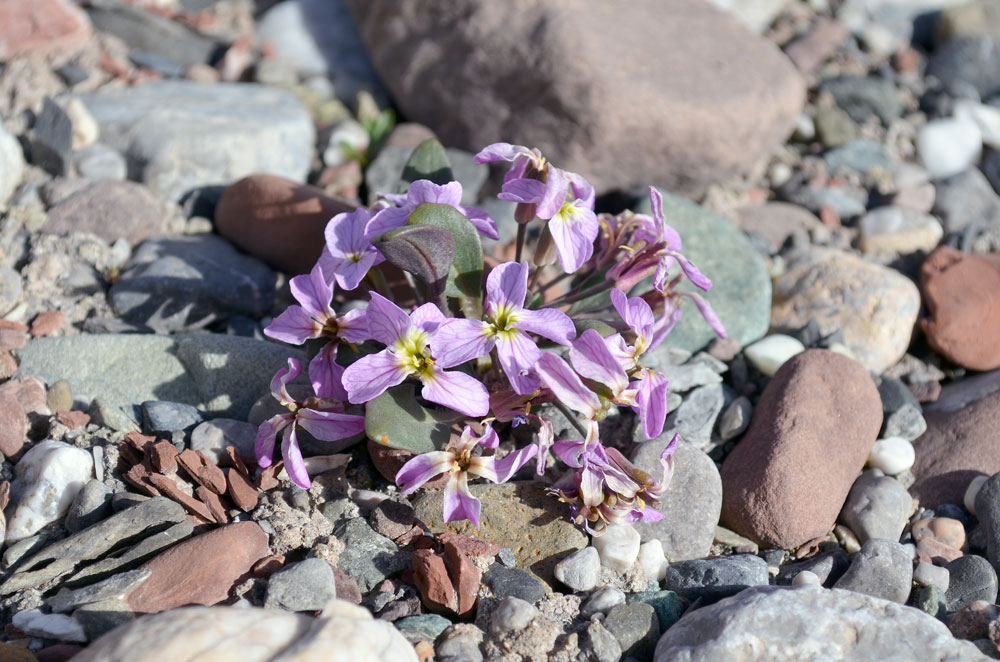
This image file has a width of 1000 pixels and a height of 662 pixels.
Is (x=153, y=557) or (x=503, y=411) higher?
(x=503, y=411)

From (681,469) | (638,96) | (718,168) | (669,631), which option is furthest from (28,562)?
(718,168)

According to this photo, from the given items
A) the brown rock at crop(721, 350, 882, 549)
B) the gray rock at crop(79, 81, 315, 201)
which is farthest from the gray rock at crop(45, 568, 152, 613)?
the gray rock at crop(79, 81, 315, 201)

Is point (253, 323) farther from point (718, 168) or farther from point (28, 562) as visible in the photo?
point (718, 168)

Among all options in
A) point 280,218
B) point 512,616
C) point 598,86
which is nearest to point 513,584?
point 512,616

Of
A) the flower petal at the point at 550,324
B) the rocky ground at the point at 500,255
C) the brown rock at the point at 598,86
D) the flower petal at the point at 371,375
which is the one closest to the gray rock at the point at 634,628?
the rocky ground at the point at 500,255

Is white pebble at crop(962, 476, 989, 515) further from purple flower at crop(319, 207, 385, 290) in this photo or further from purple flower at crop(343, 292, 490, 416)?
purple flower at crop(319, 207, 385, 290)

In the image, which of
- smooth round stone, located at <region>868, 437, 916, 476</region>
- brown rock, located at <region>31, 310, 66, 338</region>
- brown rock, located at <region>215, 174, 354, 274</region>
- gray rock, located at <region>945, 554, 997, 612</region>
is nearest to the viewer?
gray rock, located at <region>945, 554, 997, 612</region>

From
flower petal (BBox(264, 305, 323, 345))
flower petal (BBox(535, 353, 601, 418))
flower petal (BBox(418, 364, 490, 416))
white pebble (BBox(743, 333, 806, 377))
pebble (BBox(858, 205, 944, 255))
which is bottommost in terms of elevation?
white pebble (BBox(743, 333, 806, 377))
